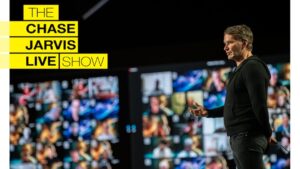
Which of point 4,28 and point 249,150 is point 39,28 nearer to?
point 4,28

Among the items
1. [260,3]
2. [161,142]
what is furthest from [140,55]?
[260,3]

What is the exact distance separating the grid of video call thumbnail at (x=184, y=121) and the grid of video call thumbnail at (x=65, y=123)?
0.40 m

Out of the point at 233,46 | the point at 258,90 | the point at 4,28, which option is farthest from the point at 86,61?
the point at 258,90

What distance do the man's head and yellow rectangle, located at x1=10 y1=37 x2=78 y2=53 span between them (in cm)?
271

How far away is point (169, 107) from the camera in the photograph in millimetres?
5754

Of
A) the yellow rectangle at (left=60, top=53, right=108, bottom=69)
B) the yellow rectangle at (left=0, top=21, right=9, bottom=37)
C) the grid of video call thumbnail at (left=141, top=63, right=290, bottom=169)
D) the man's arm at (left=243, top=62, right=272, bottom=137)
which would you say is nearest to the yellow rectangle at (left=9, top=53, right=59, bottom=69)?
the yellow rectangle at (left=60, top=53, right=108, bottom=69)

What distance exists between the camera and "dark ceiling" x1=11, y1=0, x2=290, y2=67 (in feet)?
17.8

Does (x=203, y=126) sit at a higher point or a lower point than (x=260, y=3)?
lower

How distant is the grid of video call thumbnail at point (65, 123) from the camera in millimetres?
6039

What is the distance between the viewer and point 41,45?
5203 mm

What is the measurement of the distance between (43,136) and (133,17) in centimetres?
160

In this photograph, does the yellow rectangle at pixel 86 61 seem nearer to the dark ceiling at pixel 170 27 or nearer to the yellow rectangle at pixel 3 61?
the dark ceiling at pixel 170 27

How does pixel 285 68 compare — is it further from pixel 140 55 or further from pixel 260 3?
pixel 140 55

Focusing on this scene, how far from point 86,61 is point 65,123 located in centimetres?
71
